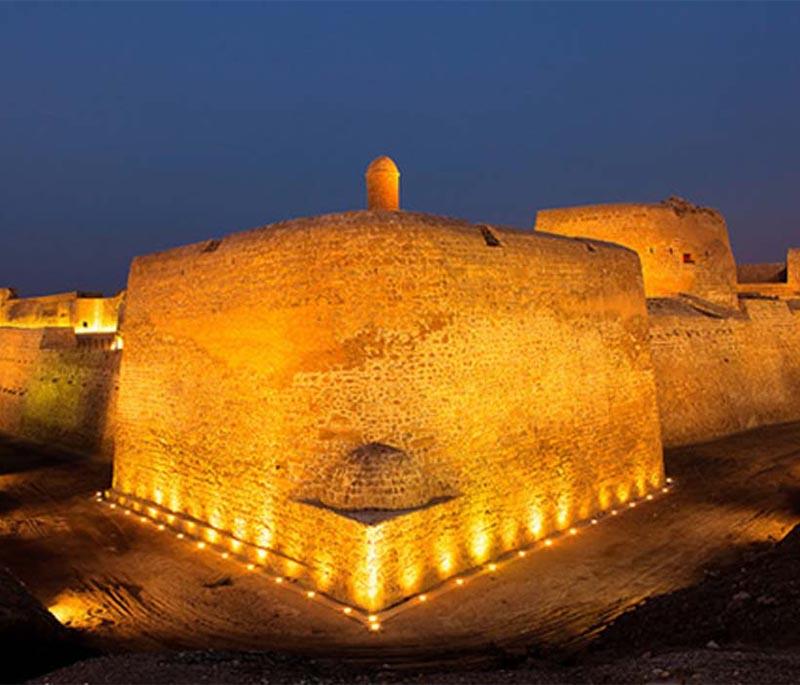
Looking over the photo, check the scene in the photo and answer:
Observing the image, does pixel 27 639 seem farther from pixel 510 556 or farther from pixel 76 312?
pixel 76 312

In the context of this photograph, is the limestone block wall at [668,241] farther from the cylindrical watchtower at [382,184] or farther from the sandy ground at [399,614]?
the cylindrical watchtower at [382,184]

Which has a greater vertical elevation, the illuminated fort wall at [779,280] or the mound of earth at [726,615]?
the illuminated fort wall at [779,280]

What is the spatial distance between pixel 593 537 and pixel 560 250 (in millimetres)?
5399

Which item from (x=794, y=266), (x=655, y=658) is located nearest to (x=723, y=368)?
(x=794, y=266)

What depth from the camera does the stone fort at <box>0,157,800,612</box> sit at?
8.95 metres

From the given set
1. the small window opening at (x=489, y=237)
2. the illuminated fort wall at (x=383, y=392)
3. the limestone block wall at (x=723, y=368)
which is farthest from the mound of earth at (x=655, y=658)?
the limestone block wall at (x=723, y=368)

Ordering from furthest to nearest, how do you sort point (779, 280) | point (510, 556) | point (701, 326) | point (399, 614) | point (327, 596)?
point (779, 280) → point (701, 326) → point (510, 556) → point (327, 596) → point (399, 614)

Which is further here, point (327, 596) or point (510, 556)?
point (510, 556)

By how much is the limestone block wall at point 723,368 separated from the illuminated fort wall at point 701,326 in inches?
1.4

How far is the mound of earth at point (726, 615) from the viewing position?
20.5 ft

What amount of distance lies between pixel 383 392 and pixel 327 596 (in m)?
2.97

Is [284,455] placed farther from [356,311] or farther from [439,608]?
[439,608]

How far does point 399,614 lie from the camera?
8.00 meters

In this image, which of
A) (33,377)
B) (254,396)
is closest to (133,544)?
(254,396)
